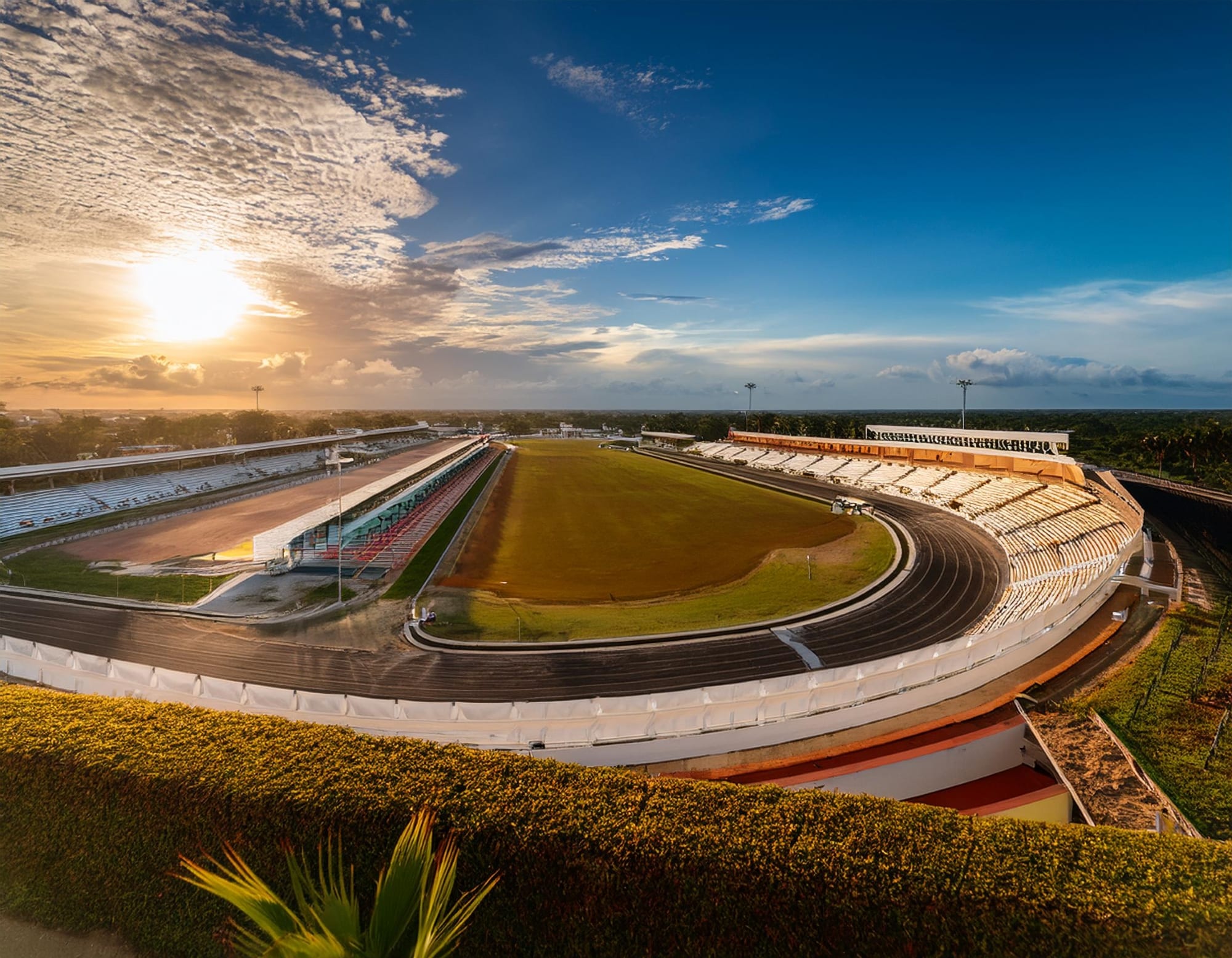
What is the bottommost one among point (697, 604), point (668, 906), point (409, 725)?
point (697, 604)

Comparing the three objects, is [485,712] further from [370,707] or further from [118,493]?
[118,493]

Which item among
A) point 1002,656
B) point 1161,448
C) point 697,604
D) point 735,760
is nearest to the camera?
point 735,760

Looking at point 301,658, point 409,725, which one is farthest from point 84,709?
point 301,658

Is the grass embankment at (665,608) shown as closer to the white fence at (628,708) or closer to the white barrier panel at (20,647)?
the white fence at (628,708)

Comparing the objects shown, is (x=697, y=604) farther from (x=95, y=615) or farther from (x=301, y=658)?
(x=95, y=615)

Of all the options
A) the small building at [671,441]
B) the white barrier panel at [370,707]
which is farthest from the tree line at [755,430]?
the white barrier panel at [370,707]

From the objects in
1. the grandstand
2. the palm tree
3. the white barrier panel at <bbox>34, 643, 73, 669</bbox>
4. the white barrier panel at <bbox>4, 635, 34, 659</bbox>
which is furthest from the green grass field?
the grandstand
